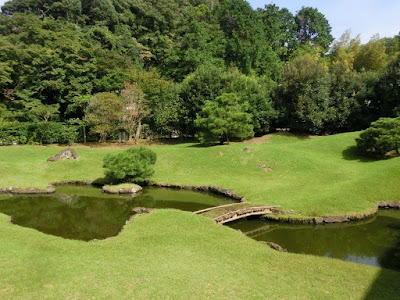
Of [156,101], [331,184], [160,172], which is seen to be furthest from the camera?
[156,101]

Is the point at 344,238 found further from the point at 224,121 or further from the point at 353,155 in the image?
the point at 224,121

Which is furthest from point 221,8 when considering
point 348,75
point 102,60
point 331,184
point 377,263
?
point 377,263

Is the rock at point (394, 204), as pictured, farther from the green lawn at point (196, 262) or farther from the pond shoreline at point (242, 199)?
the green lawn at point (196, 262)

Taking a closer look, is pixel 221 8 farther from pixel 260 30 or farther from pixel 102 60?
pixel 102 60

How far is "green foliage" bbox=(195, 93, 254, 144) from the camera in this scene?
3453 centimetres

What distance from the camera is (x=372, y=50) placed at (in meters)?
57.2

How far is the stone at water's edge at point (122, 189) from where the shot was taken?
2519 cm

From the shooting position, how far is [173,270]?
35.2ft

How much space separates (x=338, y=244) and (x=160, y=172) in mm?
18529

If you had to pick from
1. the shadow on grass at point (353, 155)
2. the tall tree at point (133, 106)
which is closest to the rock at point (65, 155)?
the tall tree at point (133, 106)

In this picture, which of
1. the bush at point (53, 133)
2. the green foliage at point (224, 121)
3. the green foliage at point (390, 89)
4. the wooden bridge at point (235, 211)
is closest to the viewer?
the wooden bridge at point (235, 211)

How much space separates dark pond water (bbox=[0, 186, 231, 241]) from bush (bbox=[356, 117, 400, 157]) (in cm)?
1596

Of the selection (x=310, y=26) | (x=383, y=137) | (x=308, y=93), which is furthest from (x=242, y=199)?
(x=310, y=26)

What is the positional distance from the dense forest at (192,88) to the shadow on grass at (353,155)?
29.1ft
